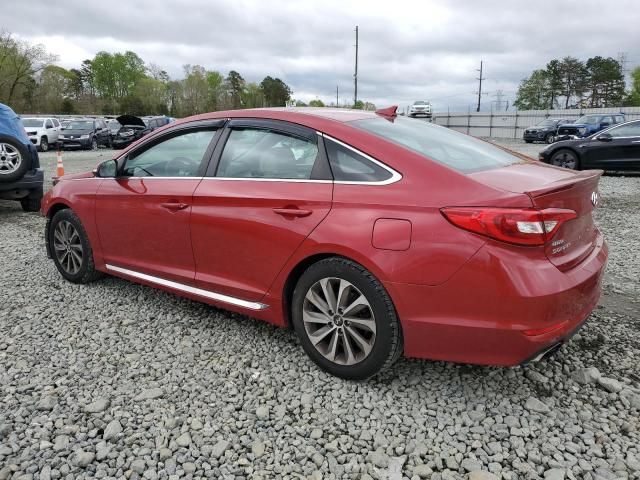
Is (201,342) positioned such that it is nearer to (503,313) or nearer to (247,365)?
(247,365)

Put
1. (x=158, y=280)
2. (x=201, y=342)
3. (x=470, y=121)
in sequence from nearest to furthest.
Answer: (x=201, y=342) < (x=158, y=280) < (x=470, y=121)

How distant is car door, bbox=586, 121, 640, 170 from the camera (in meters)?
12.2

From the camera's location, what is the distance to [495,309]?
2504 millimetres

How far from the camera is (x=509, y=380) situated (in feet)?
10.1

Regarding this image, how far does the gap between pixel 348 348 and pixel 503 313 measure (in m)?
0.89

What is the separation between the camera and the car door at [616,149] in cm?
1221

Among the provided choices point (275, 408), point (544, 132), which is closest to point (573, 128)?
point (544, 132)

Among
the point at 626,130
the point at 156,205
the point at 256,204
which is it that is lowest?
the point at 626,130

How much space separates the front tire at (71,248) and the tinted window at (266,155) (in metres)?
1.80

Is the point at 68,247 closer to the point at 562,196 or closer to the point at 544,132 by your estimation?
the point at 562,196

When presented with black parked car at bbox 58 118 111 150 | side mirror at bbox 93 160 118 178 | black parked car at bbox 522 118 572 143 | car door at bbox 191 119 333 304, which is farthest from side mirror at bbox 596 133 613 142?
black parked car at bbox 58 118 111 150

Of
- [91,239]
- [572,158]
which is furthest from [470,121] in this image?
[91,239]

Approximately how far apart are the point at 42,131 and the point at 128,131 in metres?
4.32

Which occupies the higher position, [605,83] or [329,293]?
[605,83]
